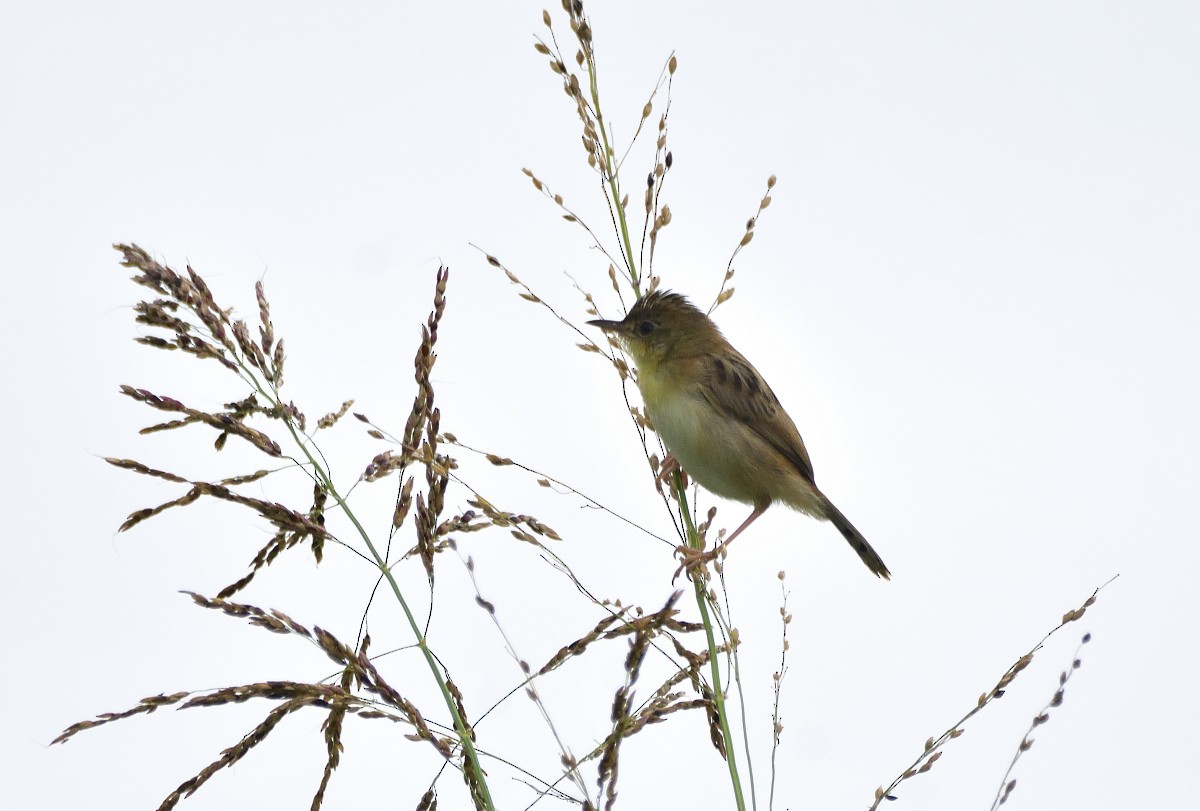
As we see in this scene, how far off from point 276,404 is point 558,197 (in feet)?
2.99

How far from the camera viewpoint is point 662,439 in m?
4.76

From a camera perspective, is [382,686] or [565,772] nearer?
[565,772]

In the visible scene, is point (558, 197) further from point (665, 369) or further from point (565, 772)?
point (665, 369)

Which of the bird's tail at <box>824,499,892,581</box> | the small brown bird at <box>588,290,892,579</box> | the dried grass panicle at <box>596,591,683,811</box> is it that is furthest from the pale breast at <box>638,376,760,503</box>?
the dried grass panicle at <box>596,591,683,811</box>

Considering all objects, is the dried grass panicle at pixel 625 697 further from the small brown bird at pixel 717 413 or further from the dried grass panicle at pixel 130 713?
the small brown bird at pixel 717 413

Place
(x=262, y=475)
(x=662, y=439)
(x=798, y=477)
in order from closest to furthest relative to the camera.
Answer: (x=262, y=475) < (x=662, y=439) < (x=798, y=477)

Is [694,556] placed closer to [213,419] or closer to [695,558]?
[695,558]

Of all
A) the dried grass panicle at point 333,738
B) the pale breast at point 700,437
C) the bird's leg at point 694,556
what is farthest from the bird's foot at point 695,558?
the pale breast at point 700,437

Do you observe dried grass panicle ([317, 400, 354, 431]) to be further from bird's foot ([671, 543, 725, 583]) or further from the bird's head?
the bird's head

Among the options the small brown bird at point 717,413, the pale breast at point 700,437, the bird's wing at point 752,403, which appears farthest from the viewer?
the bird's wing at point 752,403

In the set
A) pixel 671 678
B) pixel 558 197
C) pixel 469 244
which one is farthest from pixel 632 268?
pixel 671 678

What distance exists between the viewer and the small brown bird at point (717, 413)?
4879 millimetres

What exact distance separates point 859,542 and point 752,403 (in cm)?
90

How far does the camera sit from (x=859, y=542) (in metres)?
5.36
